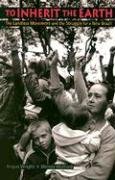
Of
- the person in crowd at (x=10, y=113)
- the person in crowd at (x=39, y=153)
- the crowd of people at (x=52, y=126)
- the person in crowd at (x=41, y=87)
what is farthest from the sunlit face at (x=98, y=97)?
the person in crowd at (x=10, y=113)

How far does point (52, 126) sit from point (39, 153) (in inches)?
10.1

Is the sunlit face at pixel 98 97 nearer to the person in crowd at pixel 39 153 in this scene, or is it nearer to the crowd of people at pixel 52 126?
the crowd of people at pixel 52 126

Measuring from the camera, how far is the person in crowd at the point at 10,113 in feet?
13.8

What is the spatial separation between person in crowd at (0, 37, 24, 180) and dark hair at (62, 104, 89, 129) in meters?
0.41

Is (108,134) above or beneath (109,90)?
beneath

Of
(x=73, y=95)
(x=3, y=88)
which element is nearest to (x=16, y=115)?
(x=3, y=88)

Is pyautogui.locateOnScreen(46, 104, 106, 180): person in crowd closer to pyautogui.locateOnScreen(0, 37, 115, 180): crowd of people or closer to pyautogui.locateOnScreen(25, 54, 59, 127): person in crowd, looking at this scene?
pyautogui.locateOnScreen(0, 37, 115, 180): crowd of people

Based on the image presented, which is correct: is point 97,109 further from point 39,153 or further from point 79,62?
point 39,153

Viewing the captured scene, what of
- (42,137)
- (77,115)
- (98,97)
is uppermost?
(98,97)

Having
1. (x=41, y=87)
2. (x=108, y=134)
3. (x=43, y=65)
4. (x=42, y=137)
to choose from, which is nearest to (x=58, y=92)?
(x=41, y=87)

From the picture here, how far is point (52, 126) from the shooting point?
418cm

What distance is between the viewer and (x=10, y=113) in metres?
4.22

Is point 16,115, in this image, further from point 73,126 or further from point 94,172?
point 94,172

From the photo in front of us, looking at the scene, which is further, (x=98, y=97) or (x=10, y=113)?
(x=10, y=113)
